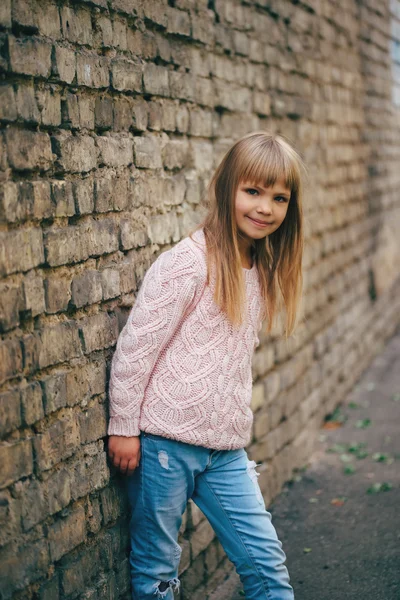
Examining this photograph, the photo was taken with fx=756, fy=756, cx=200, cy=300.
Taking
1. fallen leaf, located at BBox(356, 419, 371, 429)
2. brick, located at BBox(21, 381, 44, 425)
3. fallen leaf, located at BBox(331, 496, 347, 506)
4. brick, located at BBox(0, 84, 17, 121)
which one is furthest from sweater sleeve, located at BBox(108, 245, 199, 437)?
fallen leaf, located at BBox(356, 419, 371, 429)

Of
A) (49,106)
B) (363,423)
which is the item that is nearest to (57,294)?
(49,106)

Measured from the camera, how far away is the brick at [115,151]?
2535 millimetres

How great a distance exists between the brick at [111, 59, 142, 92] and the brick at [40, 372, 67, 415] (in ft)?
3.38

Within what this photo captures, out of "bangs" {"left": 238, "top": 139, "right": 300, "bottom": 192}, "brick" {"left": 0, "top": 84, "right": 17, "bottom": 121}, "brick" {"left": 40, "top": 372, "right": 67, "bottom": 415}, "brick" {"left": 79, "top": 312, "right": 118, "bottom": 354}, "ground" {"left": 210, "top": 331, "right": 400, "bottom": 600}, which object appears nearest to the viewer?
"brick" {"left": 0, "top": 84, "right": 17, "bottom": 121}

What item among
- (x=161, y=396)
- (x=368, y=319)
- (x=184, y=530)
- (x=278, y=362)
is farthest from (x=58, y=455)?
(x=368, y=319)

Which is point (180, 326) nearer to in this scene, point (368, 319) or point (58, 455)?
point (58, 455)

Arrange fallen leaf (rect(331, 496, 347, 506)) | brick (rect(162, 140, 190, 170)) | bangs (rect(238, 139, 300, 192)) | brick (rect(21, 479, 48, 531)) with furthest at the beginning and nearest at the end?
fallen leaf (rect(331, 496, 347, 506)) < brick (rect(162, 140, 190, 170)) < bangs (rect(238, 139, 300, 192)) < brick (rect(21, 479, 48, 531))

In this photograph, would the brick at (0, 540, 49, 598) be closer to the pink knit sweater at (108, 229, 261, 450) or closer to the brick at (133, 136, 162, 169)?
the pink knit sweater at (108, 229, 261, 450)

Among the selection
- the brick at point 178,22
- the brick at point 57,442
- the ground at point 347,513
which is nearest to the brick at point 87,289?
the brick at point 57,442

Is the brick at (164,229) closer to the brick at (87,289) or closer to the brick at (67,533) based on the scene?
the brick at (87,289)

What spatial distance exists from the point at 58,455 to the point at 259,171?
1135mm

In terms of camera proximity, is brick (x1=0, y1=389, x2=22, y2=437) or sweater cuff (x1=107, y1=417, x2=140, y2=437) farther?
sweater cuff (x1=107, y1=417, x2=140, y2=437)

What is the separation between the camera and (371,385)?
6.64m

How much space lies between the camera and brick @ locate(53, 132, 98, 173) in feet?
7.50
